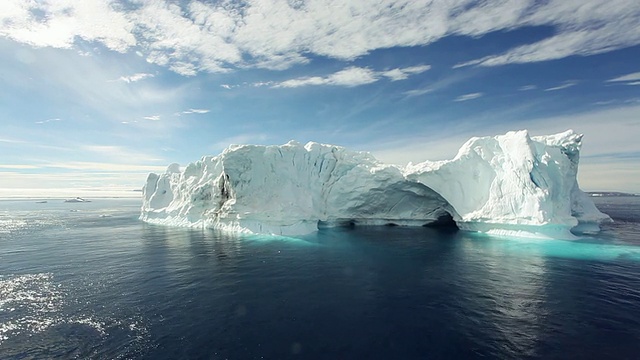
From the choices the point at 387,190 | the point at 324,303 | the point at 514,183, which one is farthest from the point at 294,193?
the point at 514,183

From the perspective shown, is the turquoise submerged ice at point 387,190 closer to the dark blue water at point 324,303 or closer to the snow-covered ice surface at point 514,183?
the snow-covered ice surface at point 514,183

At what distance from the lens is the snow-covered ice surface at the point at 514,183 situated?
33.6 m

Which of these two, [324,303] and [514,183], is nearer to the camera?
[324,303]

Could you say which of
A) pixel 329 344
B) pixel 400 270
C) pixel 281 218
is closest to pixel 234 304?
pixel 329 344

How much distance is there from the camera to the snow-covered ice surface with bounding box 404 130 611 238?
33625 millimetres

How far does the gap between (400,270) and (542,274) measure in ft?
30.8

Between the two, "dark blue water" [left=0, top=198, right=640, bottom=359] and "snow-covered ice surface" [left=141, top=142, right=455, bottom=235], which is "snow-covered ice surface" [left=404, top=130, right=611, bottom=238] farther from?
"dark blue water" [left=0, top=198, right=640, bottom=359]

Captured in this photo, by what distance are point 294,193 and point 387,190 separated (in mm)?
14234

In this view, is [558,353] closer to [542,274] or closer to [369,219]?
[542,274]

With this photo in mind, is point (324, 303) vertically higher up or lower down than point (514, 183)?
lower down

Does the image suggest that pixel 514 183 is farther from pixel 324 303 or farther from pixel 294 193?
pixel 324 303

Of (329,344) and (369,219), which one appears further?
(369,219)

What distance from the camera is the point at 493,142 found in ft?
129

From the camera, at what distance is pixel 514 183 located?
35344mm
